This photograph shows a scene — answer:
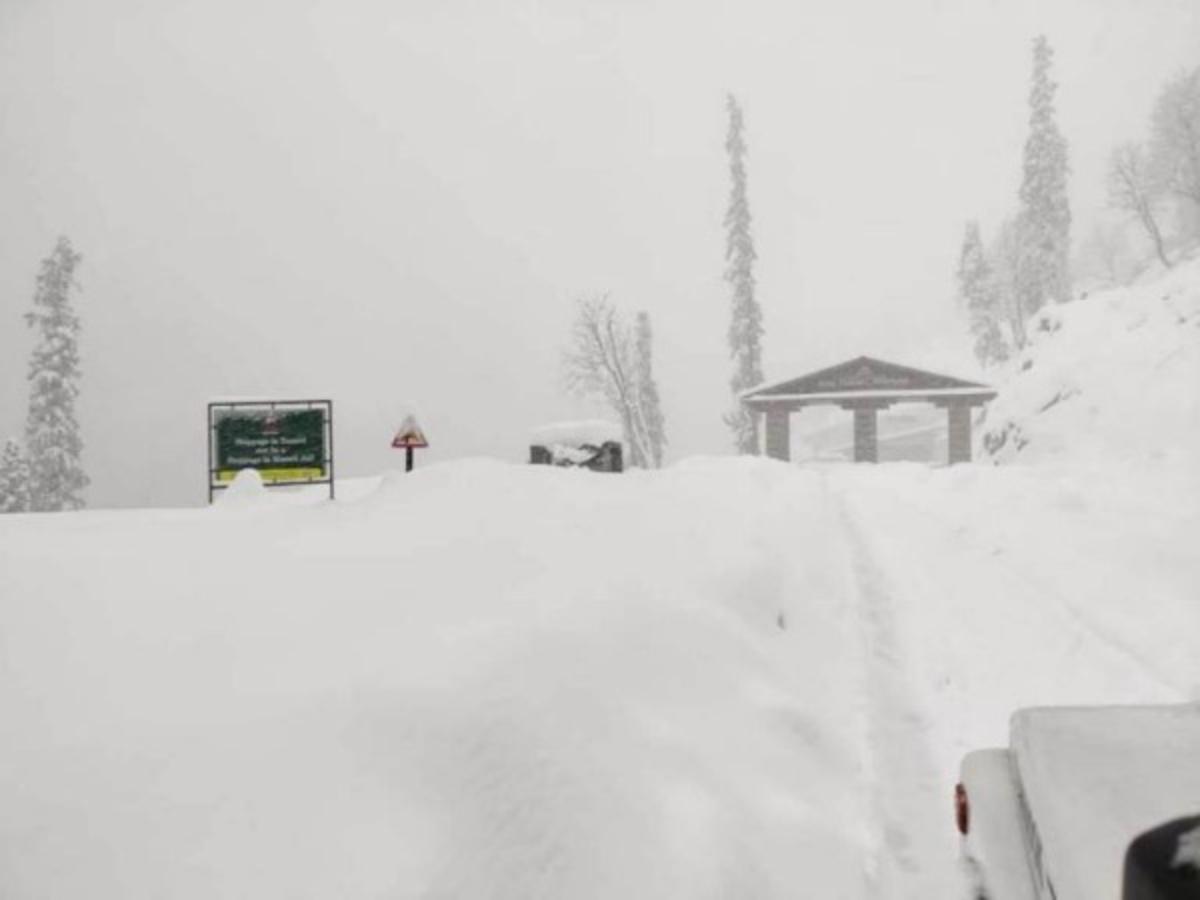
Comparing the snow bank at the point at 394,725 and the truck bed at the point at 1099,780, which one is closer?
the truck bed at the point at 1099,780

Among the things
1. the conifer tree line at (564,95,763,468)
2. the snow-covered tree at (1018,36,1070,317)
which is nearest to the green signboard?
the conifer tree line at (564,95,763,468)

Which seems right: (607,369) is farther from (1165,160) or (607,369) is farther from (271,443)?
(1165,160)

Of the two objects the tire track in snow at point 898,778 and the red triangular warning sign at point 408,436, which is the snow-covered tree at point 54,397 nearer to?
the red triangular warning sign at point 408,436

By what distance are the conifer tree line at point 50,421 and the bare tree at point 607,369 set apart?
22251 mm

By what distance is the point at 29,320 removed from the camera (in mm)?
32312

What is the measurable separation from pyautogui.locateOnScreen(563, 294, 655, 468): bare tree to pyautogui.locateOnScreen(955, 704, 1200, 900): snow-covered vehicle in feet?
119

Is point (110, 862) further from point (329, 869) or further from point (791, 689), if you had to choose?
point (791, 689)

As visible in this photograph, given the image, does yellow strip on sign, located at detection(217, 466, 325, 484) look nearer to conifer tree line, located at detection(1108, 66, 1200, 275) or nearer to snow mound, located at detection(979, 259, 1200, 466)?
snow mound, located at detection(979, 259, 1200, 466)

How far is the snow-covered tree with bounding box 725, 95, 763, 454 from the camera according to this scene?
1459 inches

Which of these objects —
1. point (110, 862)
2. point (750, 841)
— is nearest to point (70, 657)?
point (110, 862)

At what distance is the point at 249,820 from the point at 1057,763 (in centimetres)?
221

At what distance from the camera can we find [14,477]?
3073 cm

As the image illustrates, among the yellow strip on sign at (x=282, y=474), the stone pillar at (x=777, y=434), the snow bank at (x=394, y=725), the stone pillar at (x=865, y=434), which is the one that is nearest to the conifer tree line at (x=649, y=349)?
the stone pillar at (x=777, y=434)

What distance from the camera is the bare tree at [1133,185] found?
47.1 meters
